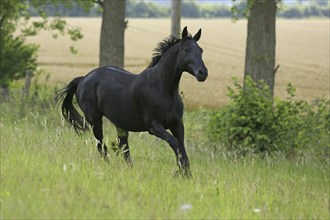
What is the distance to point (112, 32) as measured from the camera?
18.9m

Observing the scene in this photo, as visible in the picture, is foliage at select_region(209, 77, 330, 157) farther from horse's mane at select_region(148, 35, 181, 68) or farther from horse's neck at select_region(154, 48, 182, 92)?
horse's neck at select_region(154, 48, 182, 92)

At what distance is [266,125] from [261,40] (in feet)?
11.3

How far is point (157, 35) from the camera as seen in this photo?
6581cm

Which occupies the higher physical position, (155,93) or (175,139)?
(155,93)

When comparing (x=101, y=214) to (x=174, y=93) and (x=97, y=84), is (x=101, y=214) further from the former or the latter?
(x=97, y=84)

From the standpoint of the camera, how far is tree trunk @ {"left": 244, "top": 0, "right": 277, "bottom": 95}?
16656 millimetres

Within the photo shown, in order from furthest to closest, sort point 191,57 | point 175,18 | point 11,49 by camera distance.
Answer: point 11,49 → point 175,18 → point 191,57

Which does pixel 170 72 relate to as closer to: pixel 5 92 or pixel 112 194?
pixel 112 194

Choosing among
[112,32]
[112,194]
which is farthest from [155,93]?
[112,32]

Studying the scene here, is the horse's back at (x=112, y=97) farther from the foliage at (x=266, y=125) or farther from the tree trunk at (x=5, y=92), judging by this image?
the tree trunk at (x=5, y=92)

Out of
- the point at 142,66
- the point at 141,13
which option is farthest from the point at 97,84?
the point at 141,13

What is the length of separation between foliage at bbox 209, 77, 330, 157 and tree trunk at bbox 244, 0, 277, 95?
2.60m

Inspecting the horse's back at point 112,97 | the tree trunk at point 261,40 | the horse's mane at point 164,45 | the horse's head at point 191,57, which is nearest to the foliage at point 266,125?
the tree trunk at point 261,40

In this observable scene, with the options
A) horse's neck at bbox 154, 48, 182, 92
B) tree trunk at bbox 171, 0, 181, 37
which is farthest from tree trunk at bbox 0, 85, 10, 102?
horse's neck at bbox 154, 48, 182, 92
